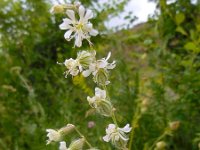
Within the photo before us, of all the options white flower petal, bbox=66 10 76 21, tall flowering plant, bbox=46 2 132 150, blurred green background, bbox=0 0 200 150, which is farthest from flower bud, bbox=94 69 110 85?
blurred green background, bbox=0 0 200 150

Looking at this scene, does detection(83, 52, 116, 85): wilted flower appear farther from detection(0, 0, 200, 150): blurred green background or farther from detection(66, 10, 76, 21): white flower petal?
detection(0, 0, 200, 150): blurred green background

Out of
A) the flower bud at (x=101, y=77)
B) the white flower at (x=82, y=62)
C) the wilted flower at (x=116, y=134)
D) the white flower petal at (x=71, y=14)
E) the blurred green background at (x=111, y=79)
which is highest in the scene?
the blurred green background at (x=111, y=79)

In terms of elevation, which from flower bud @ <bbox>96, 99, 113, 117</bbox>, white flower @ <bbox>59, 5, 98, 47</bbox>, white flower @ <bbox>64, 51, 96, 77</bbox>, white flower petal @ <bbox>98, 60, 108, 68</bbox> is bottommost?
flower bud @ <bbox>96, 99, 113, 117</bbox>

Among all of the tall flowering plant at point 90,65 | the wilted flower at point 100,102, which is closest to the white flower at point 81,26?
the tall flowering plant at point 90,65

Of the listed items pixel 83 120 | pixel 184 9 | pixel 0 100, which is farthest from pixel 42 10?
pixel 83 120

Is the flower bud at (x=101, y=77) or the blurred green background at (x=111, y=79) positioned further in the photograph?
the blurred green background at (x=111, y=79)

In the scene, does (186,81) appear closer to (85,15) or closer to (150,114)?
(150,114)

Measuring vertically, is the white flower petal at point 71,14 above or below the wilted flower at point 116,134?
above

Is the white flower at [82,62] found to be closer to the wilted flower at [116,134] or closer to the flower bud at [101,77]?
the flower bud at [101,77]
